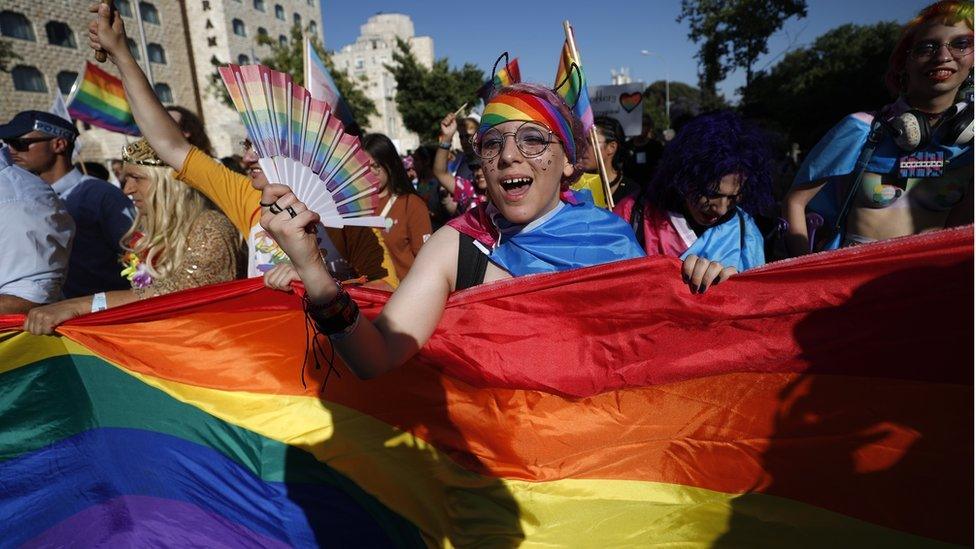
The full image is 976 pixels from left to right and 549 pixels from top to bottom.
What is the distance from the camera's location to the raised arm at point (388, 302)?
1.42 metres

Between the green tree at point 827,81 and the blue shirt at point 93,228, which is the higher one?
the green tree at point 827,81

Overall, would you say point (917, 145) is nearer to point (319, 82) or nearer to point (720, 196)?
point (720, 196)

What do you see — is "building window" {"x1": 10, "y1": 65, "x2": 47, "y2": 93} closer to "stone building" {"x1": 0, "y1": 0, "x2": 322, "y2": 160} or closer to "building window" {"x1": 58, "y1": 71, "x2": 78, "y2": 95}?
"stone building" {"x1": 0, "y1": 0, "x2": 322, "y2": 160}

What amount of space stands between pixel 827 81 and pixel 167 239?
93.3 feet

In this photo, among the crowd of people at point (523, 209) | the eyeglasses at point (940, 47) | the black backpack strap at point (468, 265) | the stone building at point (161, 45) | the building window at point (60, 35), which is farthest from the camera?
the building window at point (60, 35)

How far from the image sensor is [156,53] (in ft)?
113

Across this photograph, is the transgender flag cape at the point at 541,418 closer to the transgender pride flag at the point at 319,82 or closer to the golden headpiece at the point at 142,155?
the golden headpiece at the point at 142,155

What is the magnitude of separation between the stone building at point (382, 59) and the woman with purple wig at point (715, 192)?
201ft

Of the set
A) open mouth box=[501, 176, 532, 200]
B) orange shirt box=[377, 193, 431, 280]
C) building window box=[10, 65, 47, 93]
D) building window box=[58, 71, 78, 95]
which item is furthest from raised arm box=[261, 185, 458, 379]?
building window box=[58, 71, 78, 95]

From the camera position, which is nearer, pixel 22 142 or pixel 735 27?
pixel 22 142

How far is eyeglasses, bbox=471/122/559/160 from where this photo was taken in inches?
77.0

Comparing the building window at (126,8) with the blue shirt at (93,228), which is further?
the building window at (126,8)

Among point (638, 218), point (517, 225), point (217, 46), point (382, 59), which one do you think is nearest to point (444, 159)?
point (638, 218)

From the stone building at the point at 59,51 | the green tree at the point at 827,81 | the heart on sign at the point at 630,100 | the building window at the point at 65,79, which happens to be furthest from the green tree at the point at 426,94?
the heart on sign at the point at 630,100
